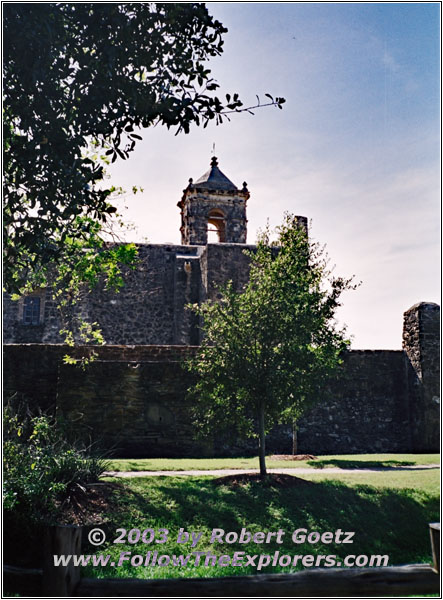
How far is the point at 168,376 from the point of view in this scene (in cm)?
1351

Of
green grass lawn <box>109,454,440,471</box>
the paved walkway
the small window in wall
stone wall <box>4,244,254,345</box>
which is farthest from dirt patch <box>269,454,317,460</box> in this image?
the small window in wall

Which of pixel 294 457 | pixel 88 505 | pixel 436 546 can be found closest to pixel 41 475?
pixel 88 505

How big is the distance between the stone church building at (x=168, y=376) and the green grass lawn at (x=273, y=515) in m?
3.17

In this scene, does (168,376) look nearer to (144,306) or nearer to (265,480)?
(265,480)

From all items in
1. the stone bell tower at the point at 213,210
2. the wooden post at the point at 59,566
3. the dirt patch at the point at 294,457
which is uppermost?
the stone bell tower at the point at 213,210

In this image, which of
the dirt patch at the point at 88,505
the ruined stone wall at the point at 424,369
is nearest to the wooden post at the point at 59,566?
the dirt patch at the point at 88,505

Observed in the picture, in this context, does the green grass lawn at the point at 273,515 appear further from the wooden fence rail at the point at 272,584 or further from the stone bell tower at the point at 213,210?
the stone bell tower at the point at 213,210

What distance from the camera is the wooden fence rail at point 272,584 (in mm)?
3949

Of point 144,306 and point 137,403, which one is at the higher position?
point 144,306

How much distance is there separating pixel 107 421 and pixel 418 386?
28.4 ft

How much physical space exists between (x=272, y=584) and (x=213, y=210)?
2534 cm

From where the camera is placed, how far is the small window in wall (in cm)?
2122

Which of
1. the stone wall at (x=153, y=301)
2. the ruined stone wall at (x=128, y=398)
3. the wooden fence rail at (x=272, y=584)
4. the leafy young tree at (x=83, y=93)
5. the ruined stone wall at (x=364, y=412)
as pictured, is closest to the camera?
the wooden fence rail at (x=272, y=584)

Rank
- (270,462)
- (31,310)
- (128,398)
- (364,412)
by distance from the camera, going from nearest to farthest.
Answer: (270,462) → (128,398) → (364,412) → (31,310)
